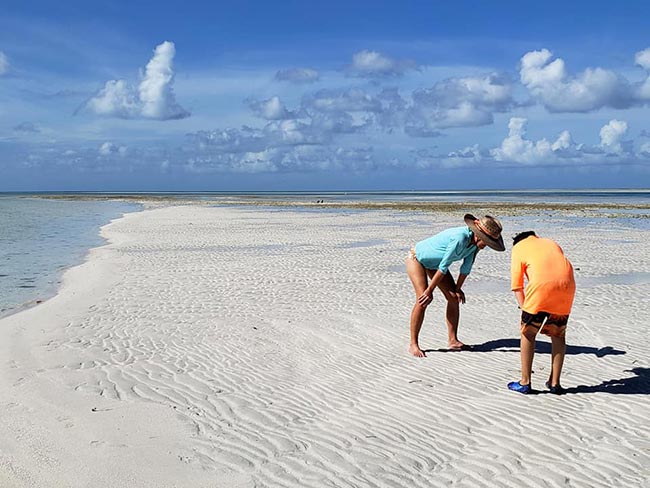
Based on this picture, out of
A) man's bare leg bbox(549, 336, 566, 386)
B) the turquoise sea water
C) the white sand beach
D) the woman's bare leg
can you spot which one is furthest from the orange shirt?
the turquoise sea water

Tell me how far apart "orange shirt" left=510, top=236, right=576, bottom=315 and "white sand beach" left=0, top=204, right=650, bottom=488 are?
93cm

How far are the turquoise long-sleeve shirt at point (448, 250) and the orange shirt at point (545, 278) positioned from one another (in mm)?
1138

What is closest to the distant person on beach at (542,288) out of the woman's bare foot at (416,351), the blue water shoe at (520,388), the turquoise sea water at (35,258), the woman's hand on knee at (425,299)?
the blue water shoe at (520,388)

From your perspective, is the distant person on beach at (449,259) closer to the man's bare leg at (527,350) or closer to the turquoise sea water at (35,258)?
the man's bare leg at (527,350)

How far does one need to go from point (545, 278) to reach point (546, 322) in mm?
451

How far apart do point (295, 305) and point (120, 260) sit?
25.8 ft

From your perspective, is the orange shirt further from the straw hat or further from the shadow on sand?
the shadow on sand

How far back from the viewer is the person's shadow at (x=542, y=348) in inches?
308

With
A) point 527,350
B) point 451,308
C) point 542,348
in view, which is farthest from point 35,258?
point 527,350

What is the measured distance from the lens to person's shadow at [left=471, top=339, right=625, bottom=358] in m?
7.82

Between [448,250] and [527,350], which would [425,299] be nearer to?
[448,250]

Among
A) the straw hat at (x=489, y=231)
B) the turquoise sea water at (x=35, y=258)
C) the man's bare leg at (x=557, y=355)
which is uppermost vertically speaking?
the straw hat at (x=489, y=231)

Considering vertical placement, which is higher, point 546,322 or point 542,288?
point 542,288

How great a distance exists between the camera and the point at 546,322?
19.3ft
